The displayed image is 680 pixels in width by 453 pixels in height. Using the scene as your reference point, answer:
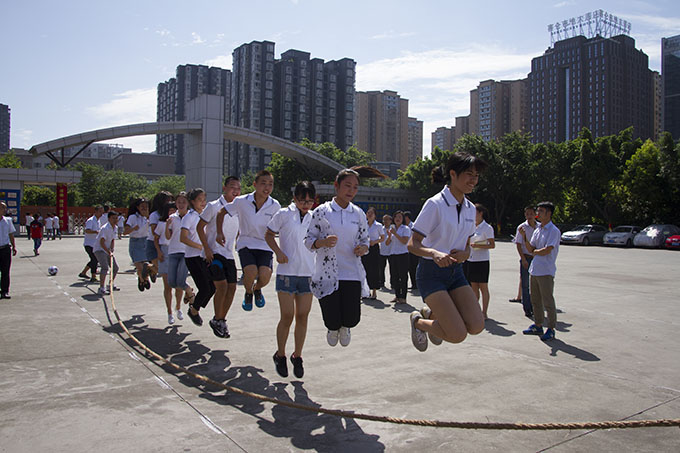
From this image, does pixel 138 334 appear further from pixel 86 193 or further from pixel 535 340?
pixel 86 193

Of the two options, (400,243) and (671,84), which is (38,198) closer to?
(400,243)

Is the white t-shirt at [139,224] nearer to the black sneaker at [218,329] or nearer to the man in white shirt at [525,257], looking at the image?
the black sneaker at [218,329]

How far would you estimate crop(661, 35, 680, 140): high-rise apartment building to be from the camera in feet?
369

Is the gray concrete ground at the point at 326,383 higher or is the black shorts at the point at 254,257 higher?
the black shorts at the point at 254,257

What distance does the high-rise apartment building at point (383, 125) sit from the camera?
483 ft

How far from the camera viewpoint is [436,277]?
4492mm

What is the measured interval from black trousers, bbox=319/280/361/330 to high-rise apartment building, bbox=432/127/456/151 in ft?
515

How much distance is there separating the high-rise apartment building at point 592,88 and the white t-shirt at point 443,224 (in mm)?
137128

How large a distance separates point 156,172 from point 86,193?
56910 mm

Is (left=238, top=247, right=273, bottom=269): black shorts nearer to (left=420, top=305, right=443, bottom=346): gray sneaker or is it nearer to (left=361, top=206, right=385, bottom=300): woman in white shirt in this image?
(left=420, top=305, right=443, bottom=346): gray sneaker

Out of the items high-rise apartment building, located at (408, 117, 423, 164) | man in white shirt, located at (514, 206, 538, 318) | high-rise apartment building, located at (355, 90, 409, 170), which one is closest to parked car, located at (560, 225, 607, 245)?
man in white shirt, located at (514, 206, 538, 318)

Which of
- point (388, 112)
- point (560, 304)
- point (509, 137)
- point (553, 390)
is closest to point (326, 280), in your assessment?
point (553, 390)

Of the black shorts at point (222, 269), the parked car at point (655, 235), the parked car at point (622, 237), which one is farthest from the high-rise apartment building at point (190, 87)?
the black shorts at point (222, 269)

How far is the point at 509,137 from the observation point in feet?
151
